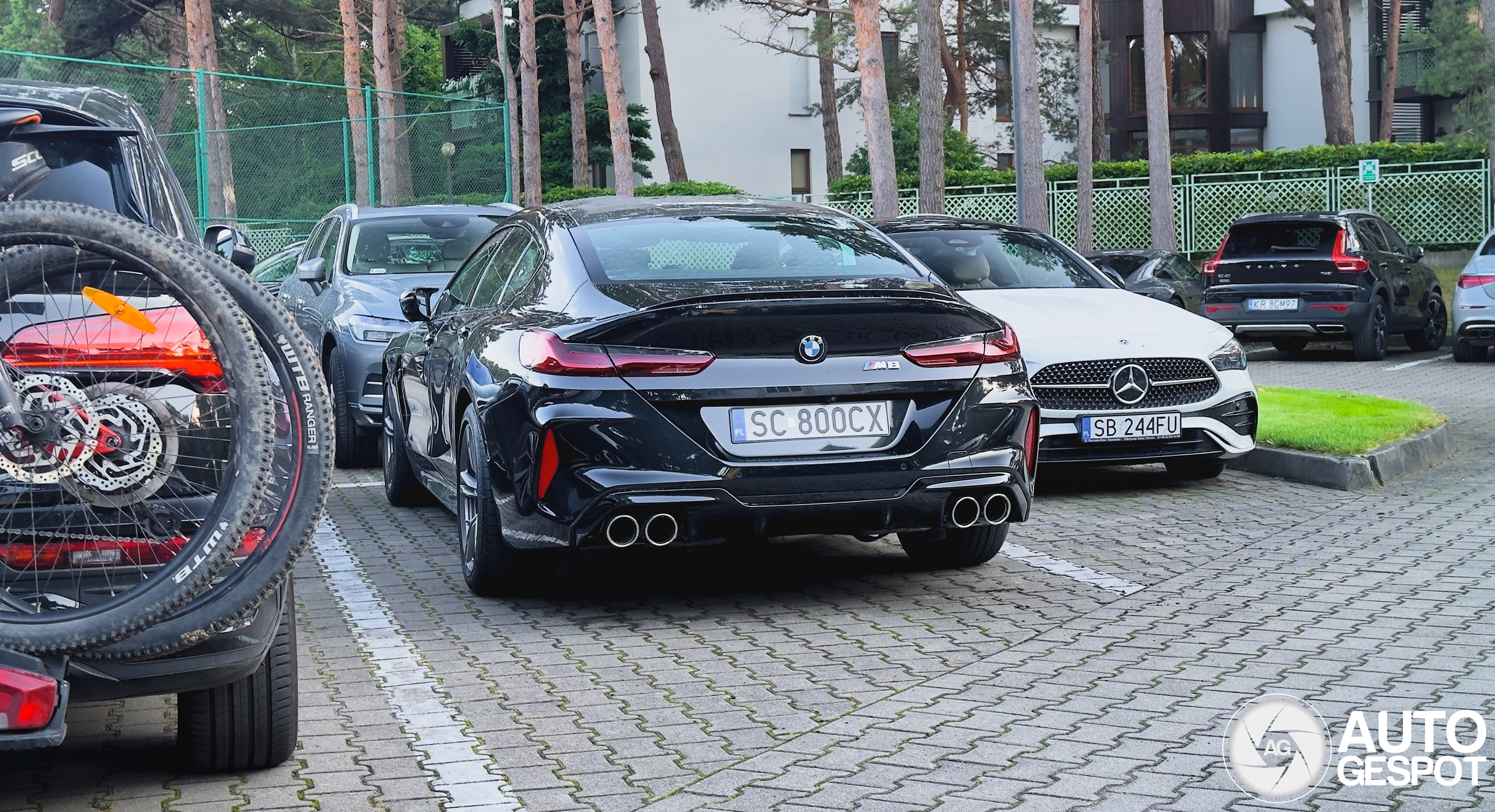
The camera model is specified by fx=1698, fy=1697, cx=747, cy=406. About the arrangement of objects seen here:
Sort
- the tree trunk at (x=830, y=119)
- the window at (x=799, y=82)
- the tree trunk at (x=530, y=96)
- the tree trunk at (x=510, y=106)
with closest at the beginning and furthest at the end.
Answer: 1. the tree trunk at (x=510, y=106)
2. the tree trunk at (x=530, y=96)
3. the tree trunk at (x=830, y=119)
4. the window at (x=799, y=82)

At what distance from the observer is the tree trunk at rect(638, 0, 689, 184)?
139 feet

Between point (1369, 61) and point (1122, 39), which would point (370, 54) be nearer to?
point (1122, 39)

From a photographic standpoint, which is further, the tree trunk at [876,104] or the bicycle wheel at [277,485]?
the tree trunk at [876,104]

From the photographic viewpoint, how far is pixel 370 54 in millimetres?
57156

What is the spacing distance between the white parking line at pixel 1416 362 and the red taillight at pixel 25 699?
16582mm

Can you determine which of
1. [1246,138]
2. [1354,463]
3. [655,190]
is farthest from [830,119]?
[1354,463]

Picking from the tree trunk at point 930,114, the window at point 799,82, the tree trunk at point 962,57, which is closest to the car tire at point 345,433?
the tree trunk at point 930,114

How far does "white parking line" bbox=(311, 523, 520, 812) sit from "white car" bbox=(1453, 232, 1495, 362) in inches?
538

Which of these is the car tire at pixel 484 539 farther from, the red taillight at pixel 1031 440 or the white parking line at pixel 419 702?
the red taillight at pixel 1031 440

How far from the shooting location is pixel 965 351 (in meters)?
6.28

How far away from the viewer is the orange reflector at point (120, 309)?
4027 mm

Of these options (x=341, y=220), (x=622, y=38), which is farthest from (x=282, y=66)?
(x=341, y=220)

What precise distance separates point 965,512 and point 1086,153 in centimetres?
2821

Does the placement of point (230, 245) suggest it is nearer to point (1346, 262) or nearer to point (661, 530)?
point (661, 530)
